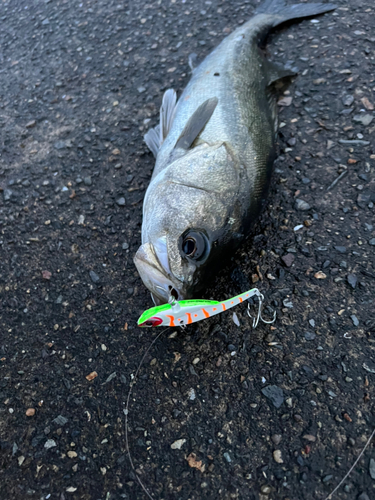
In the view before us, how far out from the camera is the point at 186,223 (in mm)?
2549

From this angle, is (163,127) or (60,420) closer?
(60,420)

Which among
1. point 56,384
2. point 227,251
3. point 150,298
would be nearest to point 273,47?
point 227,251

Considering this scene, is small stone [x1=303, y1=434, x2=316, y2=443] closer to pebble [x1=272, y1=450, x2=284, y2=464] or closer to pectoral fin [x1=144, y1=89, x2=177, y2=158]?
pebble [x1=272, y1=450, x2=284, y2=464]

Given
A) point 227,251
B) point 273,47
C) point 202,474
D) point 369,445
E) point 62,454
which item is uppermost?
point 273,47

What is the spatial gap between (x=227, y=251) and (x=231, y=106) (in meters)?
1.35

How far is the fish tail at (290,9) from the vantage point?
431cm

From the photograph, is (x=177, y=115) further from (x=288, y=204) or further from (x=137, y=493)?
(x=137, y=493)

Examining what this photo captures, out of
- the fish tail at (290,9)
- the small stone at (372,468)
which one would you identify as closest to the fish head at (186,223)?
the small stone at (372,468)

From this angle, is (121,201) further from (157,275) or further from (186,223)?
(157,275)

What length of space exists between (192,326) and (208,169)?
120 cm

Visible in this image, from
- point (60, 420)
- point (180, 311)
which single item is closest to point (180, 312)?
point (180, 311)

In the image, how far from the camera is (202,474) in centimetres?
219

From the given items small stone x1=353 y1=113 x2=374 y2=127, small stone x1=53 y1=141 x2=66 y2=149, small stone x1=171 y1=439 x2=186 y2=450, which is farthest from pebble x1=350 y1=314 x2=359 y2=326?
small stone x1=53 y1=141 x2=66 y2=149

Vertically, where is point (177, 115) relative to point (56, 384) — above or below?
above
